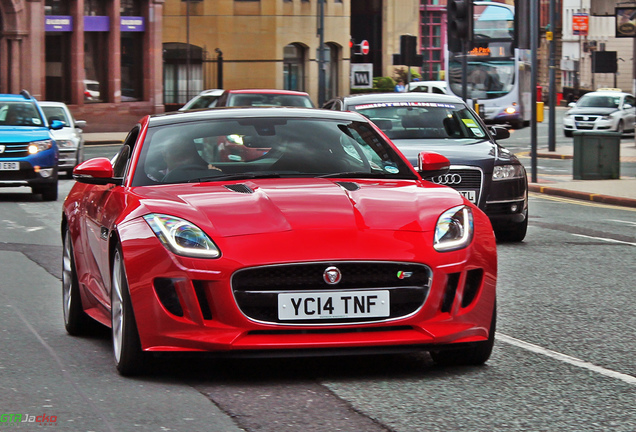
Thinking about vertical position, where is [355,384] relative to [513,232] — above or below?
above

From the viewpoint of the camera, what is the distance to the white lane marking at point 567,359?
19.5 ft

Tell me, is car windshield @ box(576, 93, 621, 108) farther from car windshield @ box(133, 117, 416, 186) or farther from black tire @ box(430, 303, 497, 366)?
black tire @ box(430, 303, 497, 366)

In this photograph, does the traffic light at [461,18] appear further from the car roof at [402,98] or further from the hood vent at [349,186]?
the hood vent at [349,186]

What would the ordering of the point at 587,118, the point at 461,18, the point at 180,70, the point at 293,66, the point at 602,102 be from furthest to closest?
the point at 293,66, the point at 180,70, the point at 602,102, the point at 587,118, the point at 461,18

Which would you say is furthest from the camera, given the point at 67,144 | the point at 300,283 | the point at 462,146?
the point at 67,144

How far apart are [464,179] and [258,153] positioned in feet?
20.1

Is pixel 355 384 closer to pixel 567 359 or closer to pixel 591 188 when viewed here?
pixel 567 359

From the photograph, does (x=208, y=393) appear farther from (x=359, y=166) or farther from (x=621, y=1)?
(x=621, y=1)

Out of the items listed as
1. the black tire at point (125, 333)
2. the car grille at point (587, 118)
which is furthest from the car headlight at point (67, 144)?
the car grille at point (587, 118)

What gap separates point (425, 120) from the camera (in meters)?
14.2

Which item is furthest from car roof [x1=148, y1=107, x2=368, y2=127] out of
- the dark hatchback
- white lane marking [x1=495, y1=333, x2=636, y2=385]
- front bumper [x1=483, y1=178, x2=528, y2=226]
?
front bumper [x1=483, y1=178, x2=528, y2=226]

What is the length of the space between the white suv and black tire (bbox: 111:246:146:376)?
37643 millimetres

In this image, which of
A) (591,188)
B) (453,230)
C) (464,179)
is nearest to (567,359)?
(453,230)

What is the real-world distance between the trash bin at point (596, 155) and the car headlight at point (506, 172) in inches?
457
